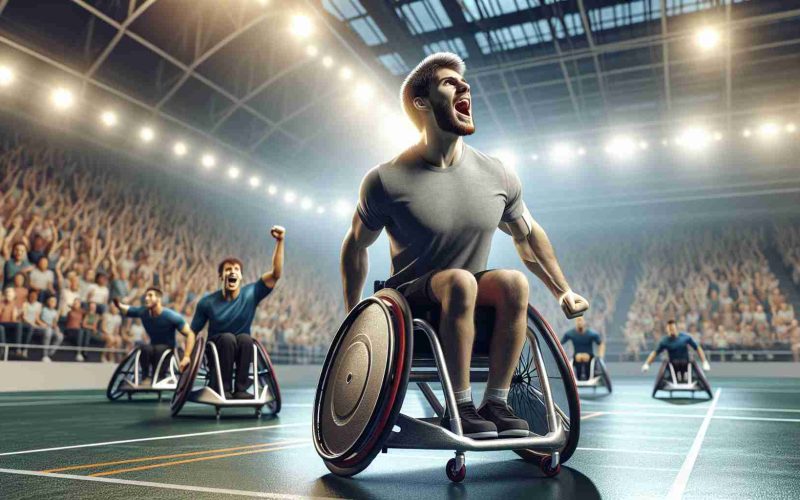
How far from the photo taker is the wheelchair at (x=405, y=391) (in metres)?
2.53

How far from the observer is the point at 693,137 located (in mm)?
20234

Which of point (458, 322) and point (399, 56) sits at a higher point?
point (399, 56)

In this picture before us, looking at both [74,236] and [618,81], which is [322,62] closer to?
[74,236]

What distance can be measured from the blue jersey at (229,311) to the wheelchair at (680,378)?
6476 mm

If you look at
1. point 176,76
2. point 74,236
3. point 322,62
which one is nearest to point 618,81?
point 322,62

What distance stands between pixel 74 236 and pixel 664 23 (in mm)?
13718

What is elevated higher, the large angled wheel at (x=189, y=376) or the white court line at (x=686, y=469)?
the large angled wheel at (x=189, y=376)

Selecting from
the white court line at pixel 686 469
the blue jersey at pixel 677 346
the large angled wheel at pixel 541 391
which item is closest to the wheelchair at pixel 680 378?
the blue jersey at pixel 677 346

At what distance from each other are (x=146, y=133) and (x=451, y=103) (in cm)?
→ 1533

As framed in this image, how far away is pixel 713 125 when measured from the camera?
2053 cm

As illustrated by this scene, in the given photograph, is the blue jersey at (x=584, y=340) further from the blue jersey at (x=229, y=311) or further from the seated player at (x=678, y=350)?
the blue jersey at (x=229, y=311)

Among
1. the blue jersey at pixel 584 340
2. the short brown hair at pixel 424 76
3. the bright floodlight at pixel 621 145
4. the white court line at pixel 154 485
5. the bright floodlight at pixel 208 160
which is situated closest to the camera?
the white court line at pixel 154 485

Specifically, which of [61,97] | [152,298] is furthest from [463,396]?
[61,97]

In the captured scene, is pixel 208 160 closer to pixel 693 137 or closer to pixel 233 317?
pixel 233 317
